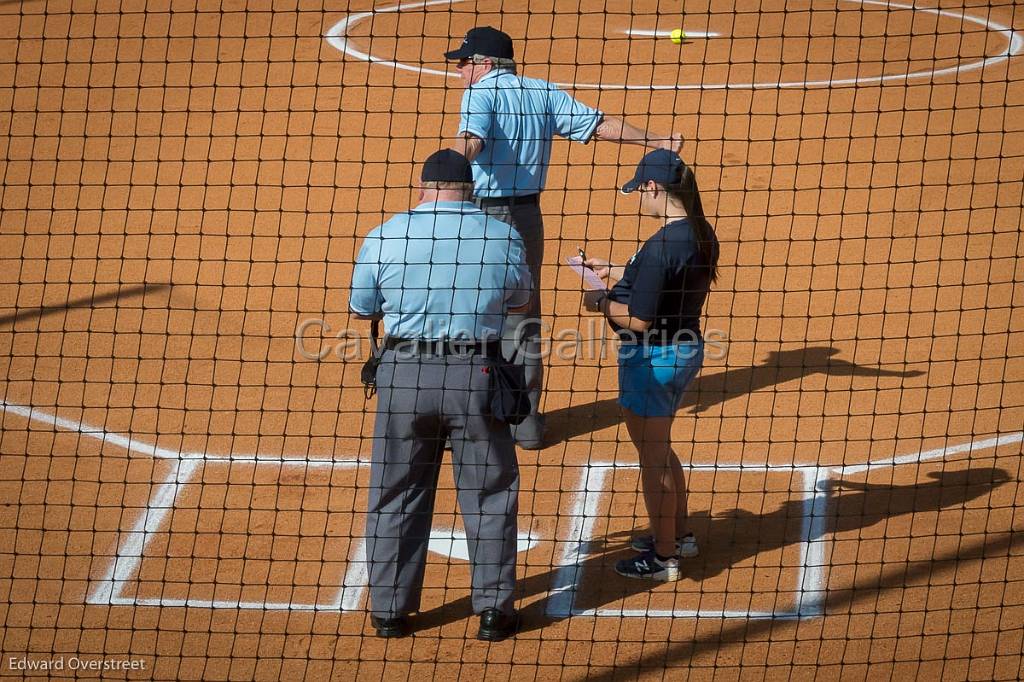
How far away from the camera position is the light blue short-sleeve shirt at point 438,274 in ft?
16.4

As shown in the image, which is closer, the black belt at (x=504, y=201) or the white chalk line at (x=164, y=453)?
the black belt at (x=504, y=201)

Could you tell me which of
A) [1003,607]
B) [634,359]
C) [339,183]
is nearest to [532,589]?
[634,359]

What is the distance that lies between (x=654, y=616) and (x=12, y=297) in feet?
18.1

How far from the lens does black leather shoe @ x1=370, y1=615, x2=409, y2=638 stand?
5.35m

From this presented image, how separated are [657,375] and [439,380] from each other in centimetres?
100

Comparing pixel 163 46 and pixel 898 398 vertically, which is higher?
pixel 163 46

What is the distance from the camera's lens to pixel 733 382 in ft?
25.1

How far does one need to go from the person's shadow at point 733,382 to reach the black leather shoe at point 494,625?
177 centimetres

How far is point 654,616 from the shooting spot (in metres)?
5.55

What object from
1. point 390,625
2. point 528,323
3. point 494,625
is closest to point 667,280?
point 494,625

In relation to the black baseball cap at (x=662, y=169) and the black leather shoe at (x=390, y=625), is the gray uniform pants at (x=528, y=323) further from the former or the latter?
the black leather shoe at (x=390, y=625)

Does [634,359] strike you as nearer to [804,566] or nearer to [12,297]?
[804,566]
